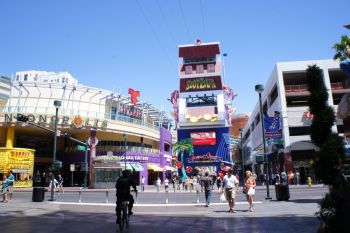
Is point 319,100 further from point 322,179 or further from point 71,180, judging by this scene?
point 71,180

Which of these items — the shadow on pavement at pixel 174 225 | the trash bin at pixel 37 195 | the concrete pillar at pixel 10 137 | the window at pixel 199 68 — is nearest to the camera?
the shadow on pavement at pixel 174 225

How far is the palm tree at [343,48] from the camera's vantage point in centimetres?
2327

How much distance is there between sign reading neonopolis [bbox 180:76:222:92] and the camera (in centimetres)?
6881

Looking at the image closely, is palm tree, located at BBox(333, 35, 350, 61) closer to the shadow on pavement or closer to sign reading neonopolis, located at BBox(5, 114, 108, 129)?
the shadow on pavement

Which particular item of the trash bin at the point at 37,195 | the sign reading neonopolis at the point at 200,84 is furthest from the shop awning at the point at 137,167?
the trash bin at the point at 37,195

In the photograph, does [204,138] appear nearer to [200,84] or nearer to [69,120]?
[200,84]

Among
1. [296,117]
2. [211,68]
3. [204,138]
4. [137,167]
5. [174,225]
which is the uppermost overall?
[211,68]

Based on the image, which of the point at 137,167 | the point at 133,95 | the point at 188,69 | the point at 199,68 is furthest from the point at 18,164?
the point at 199,68

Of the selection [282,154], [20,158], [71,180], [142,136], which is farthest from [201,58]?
[20,158]

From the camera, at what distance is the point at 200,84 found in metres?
69.2

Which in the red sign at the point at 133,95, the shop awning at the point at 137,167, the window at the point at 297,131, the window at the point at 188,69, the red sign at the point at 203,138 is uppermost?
the window at the point at 188,69

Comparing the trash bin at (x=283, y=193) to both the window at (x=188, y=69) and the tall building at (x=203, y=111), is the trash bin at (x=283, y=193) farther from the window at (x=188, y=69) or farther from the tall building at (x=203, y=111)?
the window at (x=188, y=69)

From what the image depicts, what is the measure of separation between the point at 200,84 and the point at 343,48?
151 ft

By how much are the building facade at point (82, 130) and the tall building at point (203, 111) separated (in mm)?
6131
